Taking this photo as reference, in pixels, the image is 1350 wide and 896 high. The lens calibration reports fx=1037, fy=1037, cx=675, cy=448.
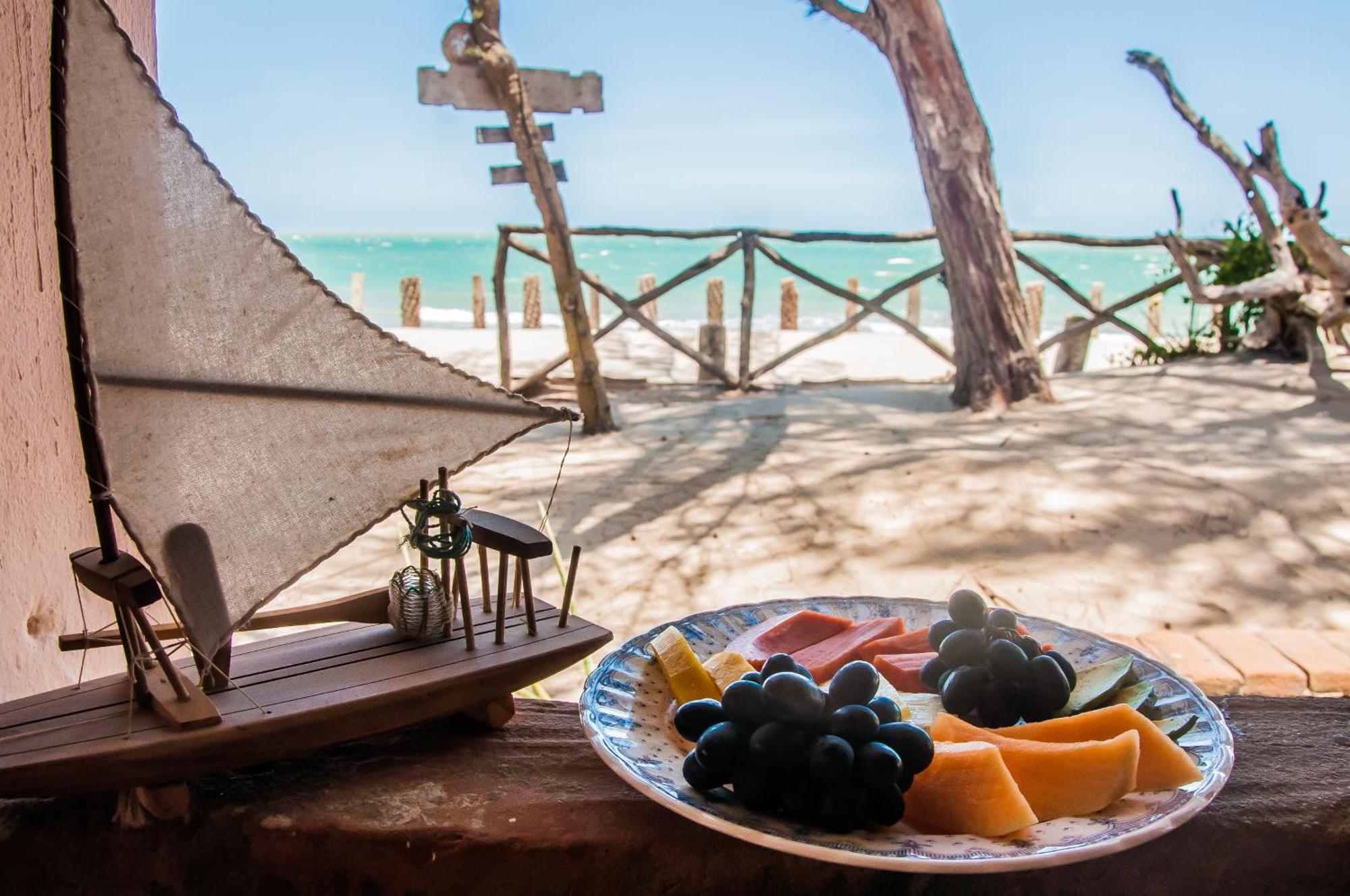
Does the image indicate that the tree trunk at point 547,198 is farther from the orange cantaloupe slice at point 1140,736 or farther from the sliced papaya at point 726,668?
the orange cantaloupe slice at point 1140,736

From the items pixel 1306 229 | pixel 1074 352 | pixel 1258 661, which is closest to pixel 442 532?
pixel 1258 661

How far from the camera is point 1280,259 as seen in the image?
21.6 feet

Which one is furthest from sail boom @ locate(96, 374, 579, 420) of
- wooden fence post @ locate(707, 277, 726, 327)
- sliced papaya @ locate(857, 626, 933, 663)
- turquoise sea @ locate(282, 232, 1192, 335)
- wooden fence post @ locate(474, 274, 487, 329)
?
turquoise sea @ locate(282, 232, 1192, 335)

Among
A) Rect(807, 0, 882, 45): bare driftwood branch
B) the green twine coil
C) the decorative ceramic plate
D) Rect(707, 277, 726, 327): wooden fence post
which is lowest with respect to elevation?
the decorative ceramic plate

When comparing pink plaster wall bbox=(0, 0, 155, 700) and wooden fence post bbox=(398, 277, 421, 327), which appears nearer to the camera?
pink plaster wall bbox=(0, 0, 155, 700)

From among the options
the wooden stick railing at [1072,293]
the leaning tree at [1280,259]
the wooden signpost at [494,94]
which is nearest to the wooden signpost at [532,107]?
the wooden signpost at [494,94]

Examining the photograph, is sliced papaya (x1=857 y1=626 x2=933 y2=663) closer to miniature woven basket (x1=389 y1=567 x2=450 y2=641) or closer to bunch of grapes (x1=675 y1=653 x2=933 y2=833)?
bunch of grapes (x1=675 y1=653 x2=933 y2=833)

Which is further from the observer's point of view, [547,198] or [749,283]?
[749,283]

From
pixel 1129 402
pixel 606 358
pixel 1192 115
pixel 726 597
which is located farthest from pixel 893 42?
pixel 606 358

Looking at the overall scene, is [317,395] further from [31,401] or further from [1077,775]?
[1077,775]

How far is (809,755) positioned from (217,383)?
0.68 metres

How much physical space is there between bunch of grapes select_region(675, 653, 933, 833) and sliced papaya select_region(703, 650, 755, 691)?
17 centimetres

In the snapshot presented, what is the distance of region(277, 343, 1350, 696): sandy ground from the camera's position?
3920 millimetres

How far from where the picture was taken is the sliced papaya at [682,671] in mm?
1198
